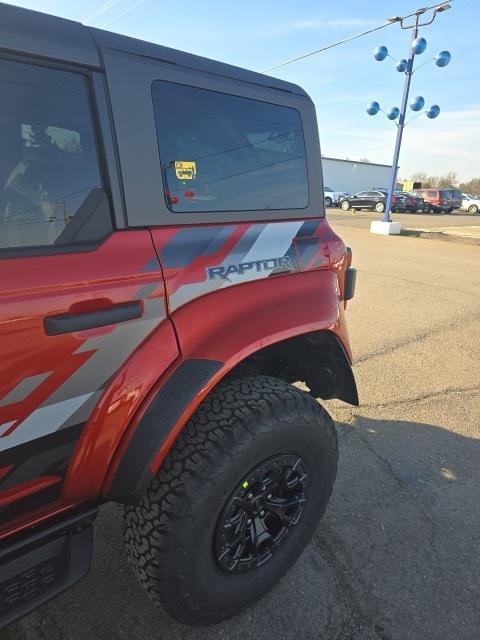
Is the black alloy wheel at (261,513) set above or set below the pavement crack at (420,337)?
above

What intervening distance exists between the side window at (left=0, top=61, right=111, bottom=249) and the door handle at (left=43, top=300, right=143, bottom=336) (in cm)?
23

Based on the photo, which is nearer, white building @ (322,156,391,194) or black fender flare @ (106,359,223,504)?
black fender flare @ (106,359,223,504)

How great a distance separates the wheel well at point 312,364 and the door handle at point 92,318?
36.7 inches

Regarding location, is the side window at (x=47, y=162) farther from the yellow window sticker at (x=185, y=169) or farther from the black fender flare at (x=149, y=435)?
the black fender flare at (x=149, y=435)

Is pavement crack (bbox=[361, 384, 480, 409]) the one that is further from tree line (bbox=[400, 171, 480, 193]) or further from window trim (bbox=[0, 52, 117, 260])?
tree line (bbox=[400, 171, 480, 193])

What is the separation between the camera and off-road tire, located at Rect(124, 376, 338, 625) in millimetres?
1620

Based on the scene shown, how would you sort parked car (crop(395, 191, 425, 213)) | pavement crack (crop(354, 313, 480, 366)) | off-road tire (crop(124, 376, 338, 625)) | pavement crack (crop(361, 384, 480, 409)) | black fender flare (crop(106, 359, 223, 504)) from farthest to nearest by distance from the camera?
parked car (crop(395, 191, 425, 213)), pavement crack (crop(354, 313, 480, 366)), pavement crack (crop(361, 384, 480, 409)), off-road tire (crop(124, 376, 338, 625)), black fender flare (crop(106, 359, 223, 504))

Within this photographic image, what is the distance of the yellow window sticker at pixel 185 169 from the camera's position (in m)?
1.64

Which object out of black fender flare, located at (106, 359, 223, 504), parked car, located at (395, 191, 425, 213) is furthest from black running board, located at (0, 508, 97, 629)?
parked car, located at (395, 191, 425, 213)

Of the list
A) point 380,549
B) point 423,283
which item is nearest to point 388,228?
point 423,283

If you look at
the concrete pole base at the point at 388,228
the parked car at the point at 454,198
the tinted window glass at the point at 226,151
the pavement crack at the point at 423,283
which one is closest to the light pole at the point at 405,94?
the concrete pole base at the point at 388,228

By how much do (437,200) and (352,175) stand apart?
2223 cm

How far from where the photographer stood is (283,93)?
2.09 m

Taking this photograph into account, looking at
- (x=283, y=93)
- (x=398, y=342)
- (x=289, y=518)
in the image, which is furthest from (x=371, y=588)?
(x=398, y=342)
